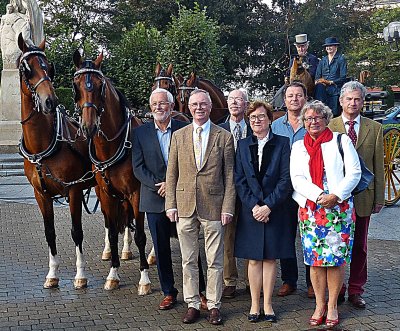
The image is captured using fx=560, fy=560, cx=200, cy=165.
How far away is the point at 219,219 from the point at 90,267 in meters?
2.72

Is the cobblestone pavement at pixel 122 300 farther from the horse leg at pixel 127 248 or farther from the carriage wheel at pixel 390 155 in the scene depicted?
the carriage wheel at pixel 390 155

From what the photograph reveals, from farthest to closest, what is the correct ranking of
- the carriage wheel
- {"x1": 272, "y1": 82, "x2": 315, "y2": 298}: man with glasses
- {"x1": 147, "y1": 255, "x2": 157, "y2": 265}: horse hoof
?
the carriage wheel
{"x1": 147, "y1": 255, "x2": 157, "y2": 265}: horse hoof
{"x1": 272, "y1": 82, "x2": 315, "y2": 298}: man with glasses

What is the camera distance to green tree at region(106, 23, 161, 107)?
24.0m

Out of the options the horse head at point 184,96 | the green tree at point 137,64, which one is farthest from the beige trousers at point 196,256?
the green tree at point 137,64

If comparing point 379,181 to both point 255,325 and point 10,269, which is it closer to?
point 255,325

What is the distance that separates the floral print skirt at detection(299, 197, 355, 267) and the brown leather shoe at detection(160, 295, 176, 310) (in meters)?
1.51

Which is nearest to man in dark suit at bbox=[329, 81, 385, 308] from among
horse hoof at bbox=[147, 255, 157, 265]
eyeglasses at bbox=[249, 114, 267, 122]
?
eyeglasses at bbox=[249, 114, 267, 122]

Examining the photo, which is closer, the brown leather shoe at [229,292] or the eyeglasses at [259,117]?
the eyeglasses at [259,117]

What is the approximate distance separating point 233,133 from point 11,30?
15.5 metres

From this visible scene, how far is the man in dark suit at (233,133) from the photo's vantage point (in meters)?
5.58

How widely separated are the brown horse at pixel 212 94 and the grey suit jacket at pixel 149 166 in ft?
12.1

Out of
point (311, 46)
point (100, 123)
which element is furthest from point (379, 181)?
point (311, 46)

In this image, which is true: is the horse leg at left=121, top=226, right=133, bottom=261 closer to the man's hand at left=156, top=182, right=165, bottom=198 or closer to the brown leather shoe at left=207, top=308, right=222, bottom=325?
the man's hand at left=156, top=182, right=165, bottom=198

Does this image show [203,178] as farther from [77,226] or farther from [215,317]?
[77,226]
